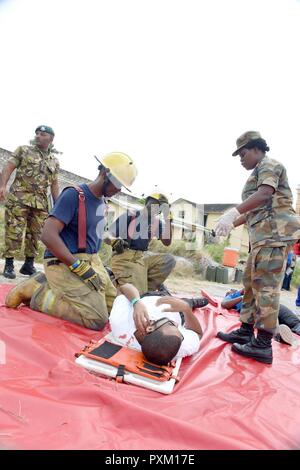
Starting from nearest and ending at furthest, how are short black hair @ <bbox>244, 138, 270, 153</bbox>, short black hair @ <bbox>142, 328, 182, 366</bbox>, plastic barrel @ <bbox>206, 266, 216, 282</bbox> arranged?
short black hair @ <bbox>142, 328, 182, 366</bbox> → short black hair @ <bbox>244, 138, 270, 153</bbox> → plastic barrel @ <bbox>206, 266, 216, 282</bbox>

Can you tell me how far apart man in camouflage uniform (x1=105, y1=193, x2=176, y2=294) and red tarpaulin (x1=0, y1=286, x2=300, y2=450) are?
134cm

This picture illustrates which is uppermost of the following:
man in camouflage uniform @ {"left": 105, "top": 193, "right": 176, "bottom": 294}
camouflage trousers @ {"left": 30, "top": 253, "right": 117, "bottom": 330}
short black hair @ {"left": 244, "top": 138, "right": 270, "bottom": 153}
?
short black hair @ {"left": 244, "top": 138, "right": 270, "bottom": 153}

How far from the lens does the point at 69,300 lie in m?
2.62

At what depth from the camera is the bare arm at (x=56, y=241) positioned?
8.29 ft

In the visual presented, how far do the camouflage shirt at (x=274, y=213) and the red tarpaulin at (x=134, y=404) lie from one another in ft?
3.04

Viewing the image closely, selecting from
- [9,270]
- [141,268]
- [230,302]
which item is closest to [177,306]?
[141,268]

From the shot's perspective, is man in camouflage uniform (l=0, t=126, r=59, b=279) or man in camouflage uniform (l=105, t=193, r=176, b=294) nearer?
man in camouflage uniform (l=105, t=193, r=176, b=294)

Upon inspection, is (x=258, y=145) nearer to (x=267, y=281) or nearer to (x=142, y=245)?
(x=267, y=281)

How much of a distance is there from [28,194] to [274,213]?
3.13m

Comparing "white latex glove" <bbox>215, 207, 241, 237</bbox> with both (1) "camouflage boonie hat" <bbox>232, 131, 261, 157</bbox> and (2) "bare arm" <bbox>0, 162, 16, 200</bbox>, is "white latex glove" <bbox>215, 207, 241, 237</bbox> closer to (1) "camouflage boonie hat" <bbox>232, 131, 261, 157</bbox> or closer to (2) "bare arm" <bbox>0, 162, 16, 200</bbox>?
(1) "camouflage boonie hat" <bbox>232, 131, 261, 157</bbox>

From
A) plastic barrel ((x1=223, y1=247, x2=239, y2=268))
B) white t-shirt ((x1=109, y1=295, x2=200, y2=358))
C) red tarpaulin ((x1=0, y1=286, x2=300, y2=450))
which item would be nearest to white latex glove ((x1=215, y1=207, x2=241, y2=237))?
white t-shirt ((x1=109, y1=295, x2=200, y2=358))

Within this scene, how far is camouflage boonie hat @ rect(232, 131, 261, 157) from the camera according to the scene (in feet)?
8.27
